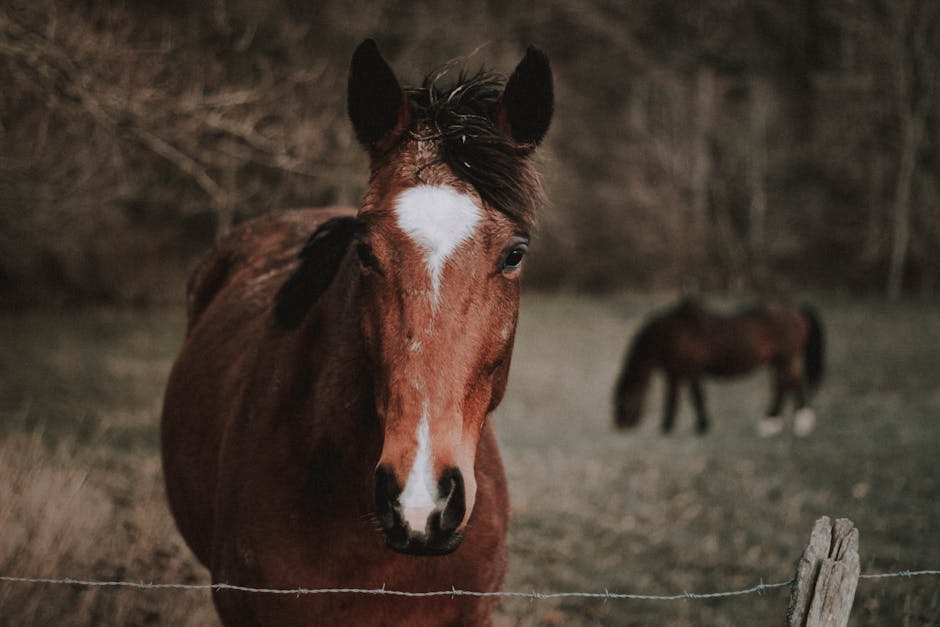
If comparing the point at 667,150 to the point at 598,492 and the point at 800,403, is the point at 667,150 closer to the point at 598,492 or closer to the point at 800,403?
the point at 800,403

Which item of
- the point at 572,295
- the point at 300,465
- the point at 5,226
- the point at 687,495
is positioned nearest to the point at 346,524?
the point at 300,465

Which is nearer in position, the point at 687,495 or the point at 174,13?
the point at 687,495

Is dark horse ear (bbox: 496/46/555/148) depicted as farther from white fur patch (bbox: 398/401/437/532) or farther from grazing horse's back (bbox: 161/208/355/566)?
grazing horse's back (bbox: 161/208/355/566)

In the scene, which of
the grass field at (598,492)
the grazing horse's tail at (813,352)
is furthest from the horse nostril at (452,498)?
the grazing horse's tail at (813,352)

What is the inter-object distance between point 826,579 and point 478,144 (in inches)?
61.4

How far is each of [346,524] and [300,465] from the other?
0.83 feet

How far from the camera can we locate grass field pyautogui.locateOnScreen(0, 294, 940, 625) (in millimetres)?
4250

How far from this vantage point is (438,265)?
1.98 m

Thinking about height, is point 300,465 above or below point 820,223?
below

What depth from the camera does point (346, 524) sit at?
2.33 m

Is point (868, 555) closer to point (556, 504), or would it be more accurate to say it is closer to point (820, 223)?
point (556, 504)

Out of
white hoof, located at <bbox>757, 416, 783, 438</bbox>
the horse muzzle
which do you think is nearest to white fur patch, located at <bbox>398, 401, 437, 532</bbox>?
the horse muzzle

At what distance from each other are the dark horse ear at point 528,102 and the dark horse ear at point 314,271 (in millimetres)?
694

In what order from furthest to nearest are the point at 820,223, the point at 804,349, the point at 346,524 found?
the point at 820,223, the point at 804,349, the point at 346,524
